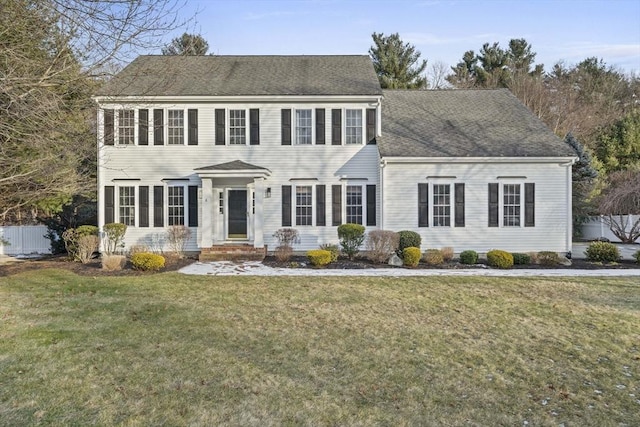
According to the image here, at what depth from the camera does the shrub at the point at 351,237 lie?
13.9m

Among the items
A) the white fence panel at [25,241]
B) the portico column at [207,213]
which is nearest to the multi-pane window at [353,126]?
the portico column at [207,213]

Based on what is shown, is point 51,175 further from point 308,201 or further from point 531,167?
point 531,167

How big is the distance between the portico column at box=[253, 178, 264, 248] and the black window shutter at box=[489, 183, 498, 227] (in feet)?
25.2

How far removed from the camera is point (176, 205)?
15.5m

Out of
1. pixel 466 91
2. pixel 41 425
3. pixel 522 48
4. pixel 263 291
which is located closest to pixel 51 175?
pixel 263 291

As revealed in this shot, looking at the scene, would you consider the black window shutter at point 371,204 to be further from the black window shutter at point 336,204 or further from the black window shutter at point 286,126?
the black window shutter at point 286,126

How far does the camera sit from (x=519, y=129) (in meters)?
16.2

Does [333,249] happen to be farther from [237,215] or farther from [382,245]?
[237,215]

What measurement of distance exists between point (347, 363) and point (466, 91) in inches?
654

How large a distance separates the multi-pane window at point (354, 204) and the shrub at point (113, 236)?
24.9ft

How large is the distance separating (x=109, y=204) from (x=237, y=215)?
4.38m

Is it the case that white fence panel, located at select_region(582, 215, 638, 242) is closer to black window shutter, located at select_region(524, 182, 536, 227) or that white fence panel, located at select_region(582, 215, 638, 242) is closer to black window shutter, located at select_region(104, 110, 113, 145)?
black window shutter, located at select_region(524, 182, 536, 227)

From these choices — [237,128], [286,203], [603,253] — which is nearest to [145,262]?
[286,203]

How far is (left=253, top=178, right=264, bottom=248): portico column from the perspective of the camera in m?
14.8
